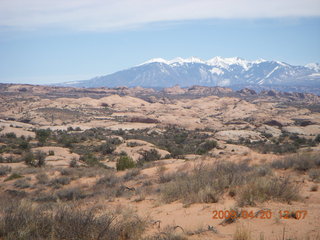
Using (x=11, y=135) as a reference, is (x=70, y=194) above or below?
above

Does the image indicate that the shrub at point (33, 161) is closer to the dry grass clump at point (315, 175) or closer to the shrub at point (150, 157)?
the shrub at point (150, 157)

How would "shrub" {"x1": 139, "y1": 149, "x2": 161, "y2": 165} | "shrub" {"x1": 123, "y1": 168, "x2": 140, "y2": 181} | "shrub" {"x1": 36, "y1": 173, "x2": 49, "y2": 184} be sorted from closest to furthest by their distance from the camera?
"shrub" {"x1": 123, "y1": 168, "x2": 140, "y2": 181} → "shrub" {"x1": 36, "y1": 173, "x2": 49, "y2": 184} → "shrub" {"x1": 139, "y1": 149, "x2": 161, "y2": 165}

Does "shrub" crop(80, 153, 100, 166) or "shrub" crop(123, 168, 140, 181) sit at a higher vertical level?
"shrub" crop(123, 168, 140, 181)

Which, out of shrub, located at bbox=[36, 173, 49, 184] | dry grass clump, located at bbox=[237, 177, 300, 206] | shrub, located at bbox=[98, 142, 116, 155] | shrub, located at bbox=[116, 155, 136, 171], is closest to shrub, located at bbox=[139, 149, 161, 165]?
shrub, located at bbox=[98, 142, 116, 155]

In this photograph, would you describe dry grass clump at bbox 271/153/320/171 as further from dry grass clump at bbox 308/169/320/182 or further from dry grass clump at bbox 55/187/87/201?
dry grass clump at bbox 55/187/87/201

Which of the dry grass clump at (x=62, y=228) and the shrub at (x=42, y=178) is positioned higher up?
the dry grass clump at (x=62, y=228)

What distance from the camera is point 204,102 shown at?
350ft

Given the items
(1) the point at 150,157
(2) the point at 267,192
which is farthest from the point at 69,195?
(1) the point at 150,157

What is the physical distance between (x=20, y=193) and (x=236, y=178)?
9.72 m

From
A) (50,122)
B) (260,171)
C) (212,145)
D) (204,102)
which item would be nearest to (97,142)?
(212,145)

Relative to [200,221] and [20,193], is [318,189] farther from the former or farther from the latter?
[20,193]
